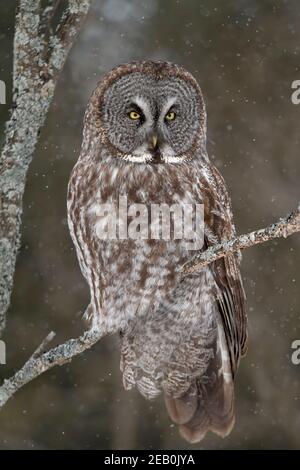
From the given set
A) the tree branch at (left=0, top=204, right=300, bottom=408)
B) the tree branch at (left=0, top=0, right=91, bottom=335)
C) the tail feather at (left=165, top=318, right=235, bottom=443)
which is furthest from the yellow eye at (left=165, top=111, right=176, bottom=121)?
the tail feather at (left=165, top=318, right=235, bottom=443)

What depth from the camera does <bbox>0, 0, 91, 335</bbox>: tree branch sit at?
9.36 ft

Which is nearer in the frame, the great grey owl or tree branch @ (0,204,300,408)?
tree branch @ (0,204,300,408)

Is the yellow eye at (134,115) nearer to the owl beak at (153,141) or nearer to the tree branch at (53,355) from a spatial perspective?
the owl beak at (153,141)

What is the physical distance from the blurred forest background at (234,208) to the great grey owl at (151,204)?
2.02 meters

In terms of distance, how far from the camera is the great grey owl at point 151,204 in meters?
3.26

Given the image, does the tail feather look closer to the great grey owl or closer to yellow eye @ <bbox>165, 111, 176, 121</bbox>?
the great grey owl

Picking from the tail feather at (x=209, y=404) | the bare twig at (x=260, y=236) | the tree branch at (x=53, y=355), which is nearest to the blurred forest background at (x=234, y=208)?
the tail feather at (x=209, y=404)

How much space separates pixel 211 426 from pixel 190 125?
4.20 feet

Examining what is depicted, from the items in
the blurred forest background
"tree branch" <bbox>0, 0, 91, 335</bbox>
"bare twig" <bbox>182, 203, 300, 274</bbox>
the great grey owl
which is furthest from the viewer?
the blurred forest background

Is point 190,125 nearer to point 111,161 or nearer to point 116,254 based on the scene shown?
point 111,161

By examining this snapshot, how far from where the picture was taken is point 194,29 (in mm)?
5586

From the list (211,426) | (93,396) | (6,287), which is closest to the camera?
(6,287)

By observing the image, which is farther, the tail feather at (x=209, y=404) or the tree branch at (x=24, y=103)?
the tail feather at (x=209, y=404)

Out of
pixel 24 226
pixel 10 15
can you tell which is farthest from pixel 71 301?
pixel 10 15
